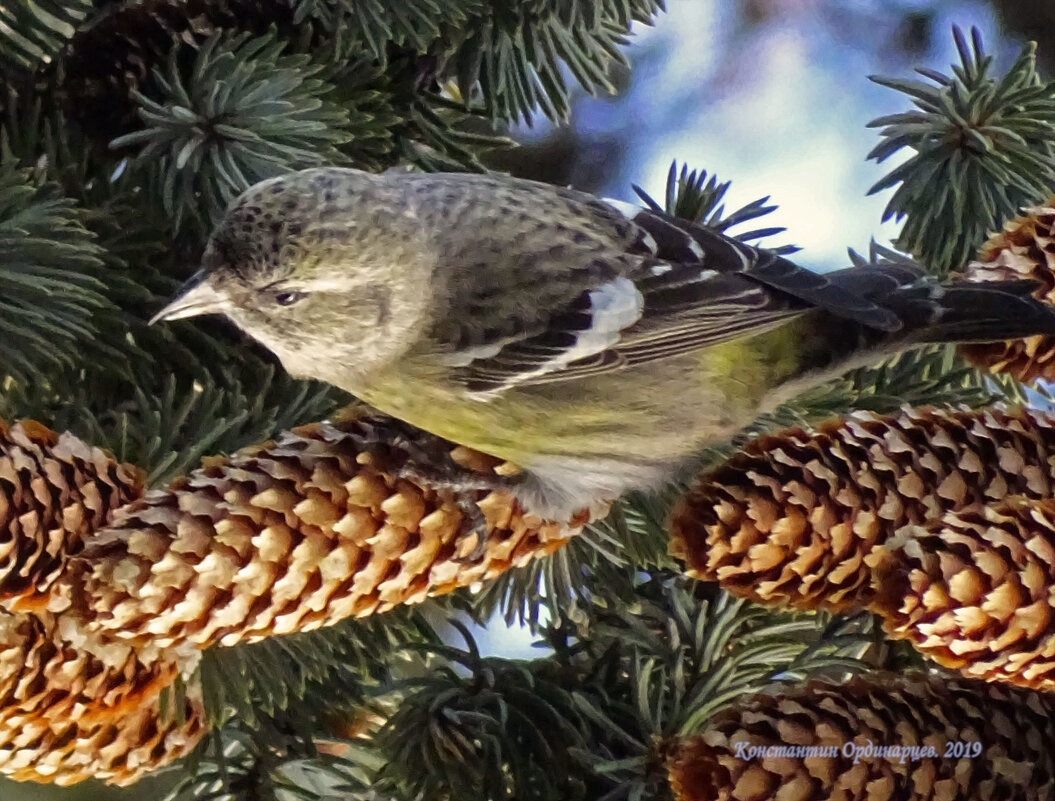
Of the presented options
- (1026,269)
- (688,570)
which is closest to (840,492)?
(688,570)

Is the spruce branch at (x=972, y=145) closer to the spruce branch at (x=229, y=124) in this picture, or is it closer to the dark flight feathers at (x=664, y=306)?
the dark flight feathers at (x=664, y=306)

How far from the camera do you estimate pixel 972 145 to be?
63cm

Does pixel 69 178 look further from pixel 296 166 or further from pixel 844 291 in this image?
pixel 844 291

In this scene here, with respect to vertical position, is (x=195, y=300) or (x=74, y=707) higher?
(x=195, y=300)

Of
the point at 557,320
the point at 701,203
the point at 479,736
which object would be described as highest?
the point at 701,203

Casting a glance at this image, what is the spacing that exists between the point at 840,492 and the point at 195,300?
0.38 metres

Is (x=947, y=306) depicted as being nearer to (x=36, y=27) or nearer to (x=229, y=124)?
A: (x=229, y=124)

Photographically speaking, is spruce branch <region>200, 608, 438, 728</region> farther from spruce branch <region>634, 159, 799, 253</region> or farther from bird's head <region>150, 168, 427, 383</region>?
spruce branch <region>634, 159, 799, 253</region>

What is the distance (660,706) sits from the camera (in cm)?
58

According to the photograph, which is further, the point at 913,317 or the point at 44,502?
the point at 913,317

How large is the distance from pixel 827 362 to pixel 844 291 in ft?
0.24

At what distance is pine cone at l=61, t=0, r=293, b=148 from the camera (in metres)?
0.60

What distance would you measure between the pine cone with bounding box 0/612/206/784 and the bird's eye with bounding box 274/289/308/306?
26 cm

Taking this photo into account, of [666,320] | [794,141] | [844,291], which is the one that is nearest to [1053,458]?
[844,291]
